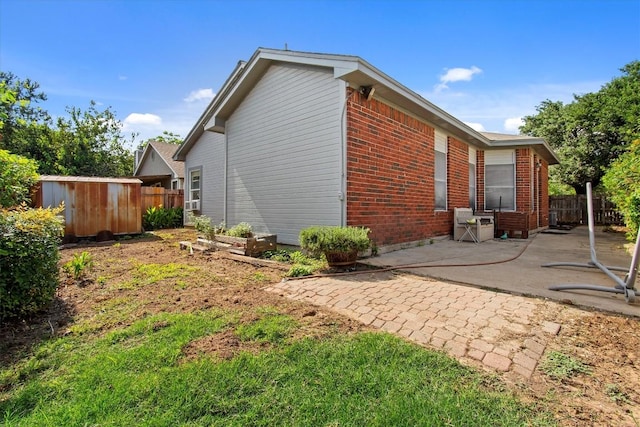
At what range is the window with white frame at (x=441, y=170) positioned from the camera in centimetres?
895

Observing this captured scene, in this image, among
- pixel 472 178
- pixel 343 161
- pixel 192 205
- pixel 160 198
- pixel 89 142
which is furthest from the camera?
pixel 89 142

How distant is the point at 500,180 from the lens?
1123 centimetres

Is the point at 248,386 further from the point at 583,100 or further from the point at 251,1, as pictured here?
the point at 583,100

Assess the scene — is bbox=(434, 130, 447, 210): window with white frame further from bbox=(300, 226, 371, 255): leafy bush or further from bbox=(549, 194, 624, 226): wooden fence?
bbox=(549, 194, 624, 226): wooden fence

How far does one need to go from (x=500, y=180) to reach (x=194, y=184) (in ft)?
43.0

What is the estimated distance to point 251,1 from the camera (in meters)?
7.04

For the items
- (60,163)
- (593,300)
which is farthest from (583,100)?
(60,163)

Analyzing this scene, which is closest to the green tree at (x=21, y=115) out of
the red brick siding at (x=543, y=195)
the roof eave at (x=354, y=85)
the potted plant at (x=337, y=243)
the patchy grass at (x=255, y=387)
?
the roof eave at (x=354, y=85)

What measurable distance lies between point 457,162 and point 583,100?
1626cm

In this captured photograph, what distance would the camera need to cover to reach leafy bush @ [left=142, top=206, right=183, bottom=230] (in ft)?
40.5

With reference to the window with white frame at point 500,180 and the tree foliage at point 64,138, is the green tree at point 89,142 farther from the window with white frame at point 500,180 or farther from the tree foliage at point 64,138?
the window with white frame at point 500,180

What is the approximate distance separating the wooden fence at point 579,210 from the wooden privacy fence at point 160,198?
19.2 metres

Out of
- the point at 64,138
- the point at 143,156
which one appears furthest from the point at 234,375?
the point at 64,138

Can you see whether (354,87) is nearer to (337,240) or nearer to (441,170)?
(337,240)
